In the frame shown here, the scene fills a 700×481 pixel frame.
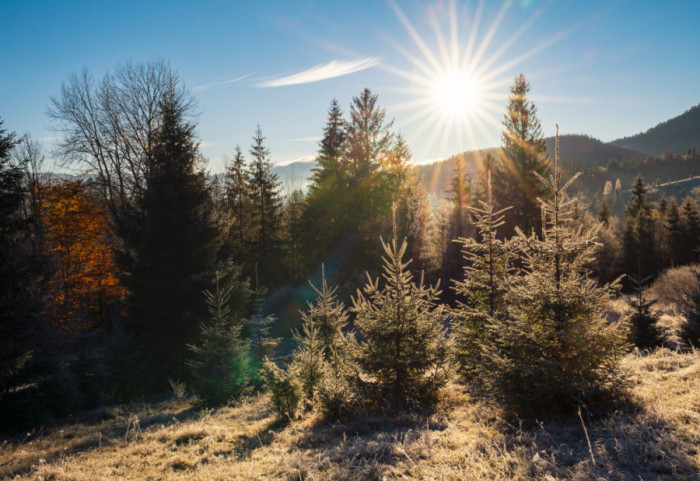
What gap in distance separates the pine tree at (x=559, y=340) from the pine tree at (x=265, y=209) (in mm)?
28295

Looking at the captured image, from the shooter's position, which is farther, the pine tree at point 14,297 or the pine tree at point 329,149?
the pine tree at point 329,149

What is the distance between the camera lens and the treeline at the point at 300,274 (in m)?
6.12

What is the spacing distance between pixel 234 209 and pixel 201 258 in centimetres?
1676

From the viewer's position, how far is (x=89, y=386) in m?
14.8

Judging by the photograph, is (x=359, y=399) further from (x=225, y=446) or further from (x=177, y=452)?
(x=177, y=452)

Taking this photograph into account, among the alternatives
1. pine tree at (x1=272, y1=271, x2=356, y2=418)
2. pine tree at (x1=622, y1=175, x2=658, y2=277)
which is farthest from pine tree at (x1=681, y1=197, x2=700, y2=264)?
pine tree at (x1=272, y1=271, x2=356, y2=418)

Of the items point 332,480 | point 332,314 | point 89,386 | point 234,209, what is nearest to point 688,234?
point 332,314

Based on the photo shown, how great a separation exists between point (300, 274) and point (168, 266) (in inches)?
665

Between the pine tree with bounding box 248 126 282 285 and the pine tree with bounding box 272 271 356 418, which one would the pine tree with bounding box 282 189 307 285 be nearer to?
the pine tree with bounding box 248 126 282 285

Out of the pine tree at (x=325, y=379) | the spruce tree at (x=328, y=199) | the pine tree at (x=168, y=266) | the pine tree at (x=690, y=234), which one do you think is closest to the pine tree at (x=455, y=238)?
the spruce tree at (x=328, y=199)

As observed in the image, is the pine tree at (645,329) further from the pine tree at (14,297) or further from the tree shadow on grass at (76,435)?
the pine tree at (14,297)

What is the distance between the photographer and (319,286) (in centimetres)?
3161

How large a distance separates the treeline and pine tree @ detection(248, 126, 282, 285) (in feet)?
0.60

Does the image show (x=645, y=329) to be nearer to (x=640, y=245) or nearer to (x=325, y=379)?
(x=325, y=379)
